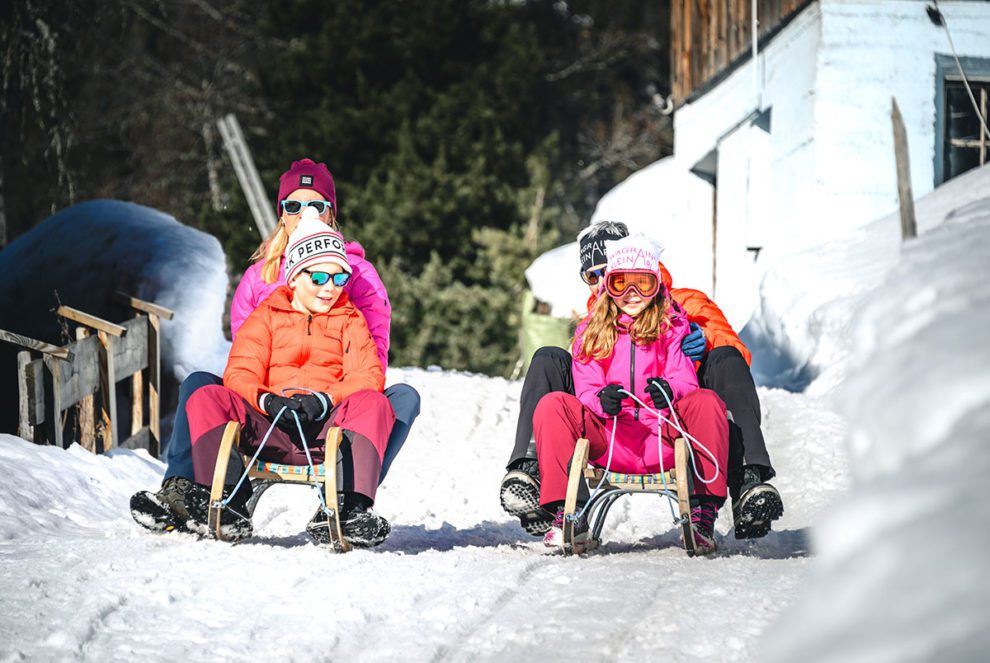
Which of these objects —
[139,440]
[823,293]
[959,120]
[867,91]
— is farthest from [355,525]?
[959,120]

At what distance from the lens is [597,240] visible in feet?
18.5

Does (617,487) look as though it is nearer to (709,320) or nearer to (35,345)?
(709,320)

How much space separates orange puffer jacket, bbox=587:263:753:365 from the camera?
4566 mm

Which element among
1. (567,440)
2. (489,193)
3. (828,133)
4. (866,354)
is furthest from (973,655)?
(489,193)

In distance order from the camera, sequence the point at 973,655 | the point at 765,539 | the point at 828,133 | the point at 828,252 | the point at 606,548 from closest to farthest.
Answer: the point at 973,655 → the point at 606,548 → the point at 765,539 → the point at 828,252 → the point at 828,133

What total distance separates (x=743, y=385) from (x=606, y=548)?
0.80 meters

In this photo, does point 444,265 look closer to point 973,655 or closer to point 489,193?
point 489,193

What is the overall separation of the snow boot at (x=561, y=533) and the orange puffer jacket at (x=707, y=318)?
850 millimetres

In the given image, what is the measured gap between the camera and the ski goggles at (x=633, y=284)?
14.4ft

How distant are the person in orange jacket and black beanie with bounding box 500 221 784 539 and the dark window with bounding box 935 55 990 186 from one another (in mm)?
6571

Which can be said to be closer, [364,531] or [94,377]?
[364,531]

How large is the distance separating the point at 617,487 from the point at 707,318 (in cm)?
90

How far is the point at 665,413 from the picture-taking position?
4203 mm

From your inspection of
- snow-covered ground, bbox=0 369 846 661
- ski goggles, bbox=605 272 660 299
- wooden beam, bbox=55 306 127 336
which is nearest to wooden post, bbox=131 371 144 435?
wooden beam, bbox=55 306 127 336
